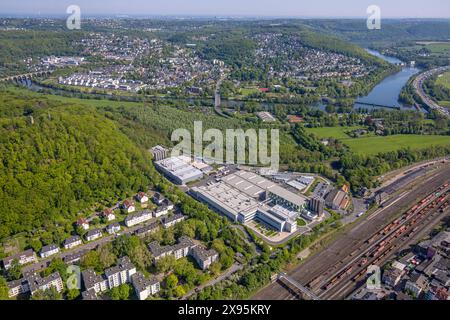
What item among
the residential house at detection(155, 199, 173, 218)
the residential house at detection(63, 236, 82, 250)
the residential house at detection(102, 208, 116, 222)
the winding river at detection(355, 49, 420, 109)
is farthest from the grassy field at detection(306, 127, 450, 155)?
the residential house at detection(63, 236, 82, 250)

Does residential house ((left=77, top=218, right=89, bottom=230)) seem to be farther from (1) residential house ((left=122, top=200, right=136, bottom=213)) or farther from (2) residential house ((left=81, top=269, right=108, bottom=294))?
(2) residential house ((left=81, top=269, right=108, bottom=294))

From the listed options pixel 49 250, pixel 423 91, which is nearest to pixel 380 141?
pixel 423 91

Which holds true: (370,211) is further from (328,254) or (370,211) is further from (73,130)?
(73,130)

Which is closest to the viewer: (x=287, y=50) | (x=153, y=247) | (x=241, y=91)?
(x=153, y=247)

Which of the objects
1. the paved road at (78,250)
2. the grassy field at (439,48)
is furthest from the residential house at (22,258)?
the grassy field at (439,48)

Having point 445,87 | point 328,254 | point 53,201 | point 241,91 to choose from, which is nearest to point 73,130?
point 53,201
